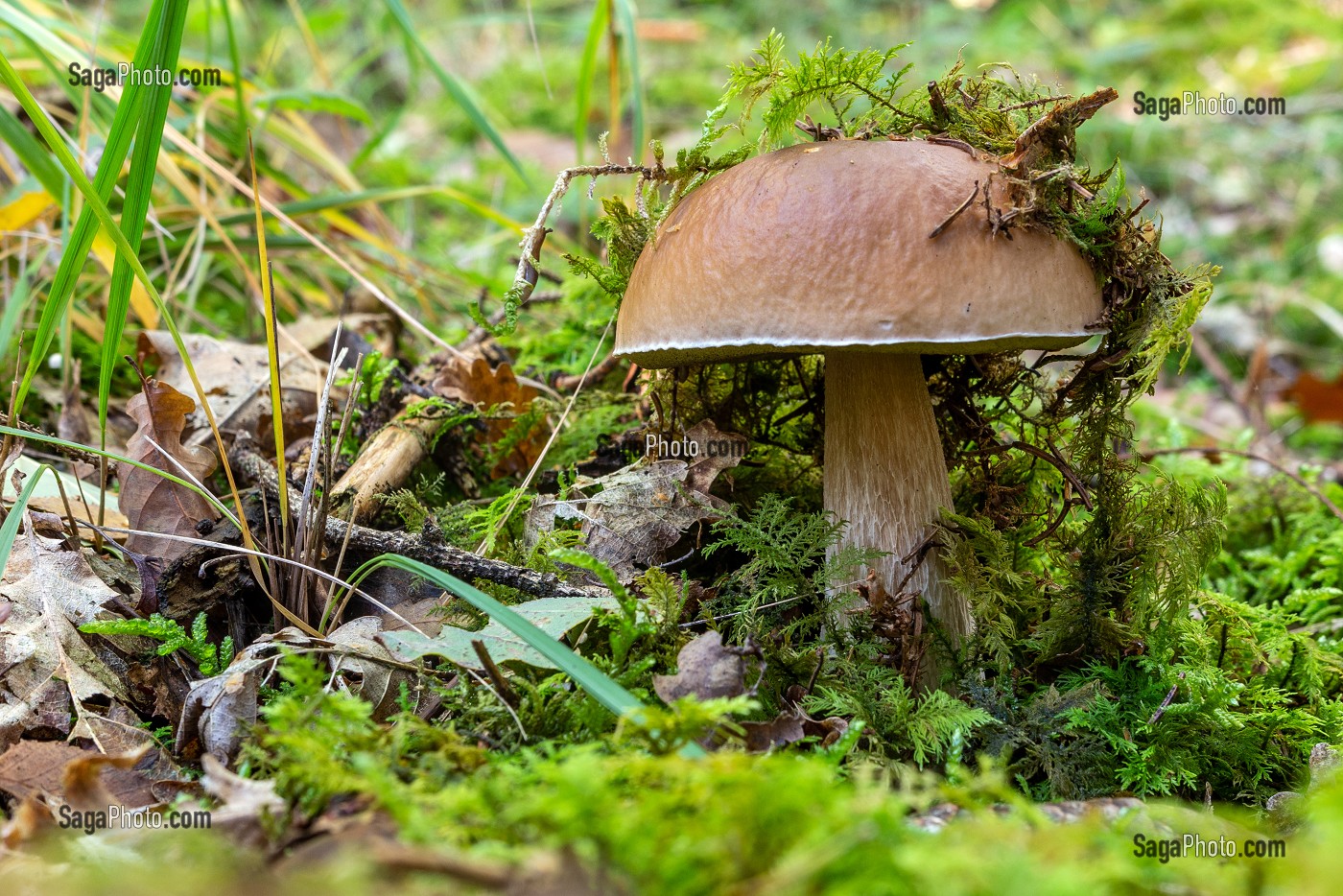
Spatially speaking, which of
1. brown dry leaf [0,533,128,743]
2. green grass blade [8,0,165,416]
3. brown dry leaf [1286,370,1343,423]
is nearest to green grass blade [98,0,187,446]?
green grass blade [8,0,165,416]

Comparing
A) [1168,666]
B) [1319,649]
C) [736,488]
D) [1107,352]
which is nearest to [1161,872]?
[1168,666]

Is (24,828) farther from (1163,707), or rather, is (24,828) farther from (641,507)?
(1163,707)

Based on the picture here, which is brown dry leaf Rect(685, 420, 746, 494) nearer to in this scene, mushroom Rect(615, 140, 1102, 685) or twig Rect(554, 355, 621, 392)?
mushroom Rect(615, 140, 1102, 685)

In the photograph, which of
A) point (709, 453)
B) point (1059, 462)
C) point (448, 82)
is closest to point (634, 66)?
point (448, 82)

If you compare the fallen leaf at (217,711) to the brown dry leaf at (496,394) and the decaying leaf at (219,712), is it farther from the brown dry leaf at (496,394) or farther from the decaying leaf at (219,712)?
the brown dry leaf at (496,394)

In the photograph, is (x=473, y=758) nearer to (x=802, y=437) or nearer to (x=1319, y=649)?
(x=802, y=437)

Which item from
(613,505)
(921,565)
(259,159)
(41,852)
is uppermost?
(259,159)
